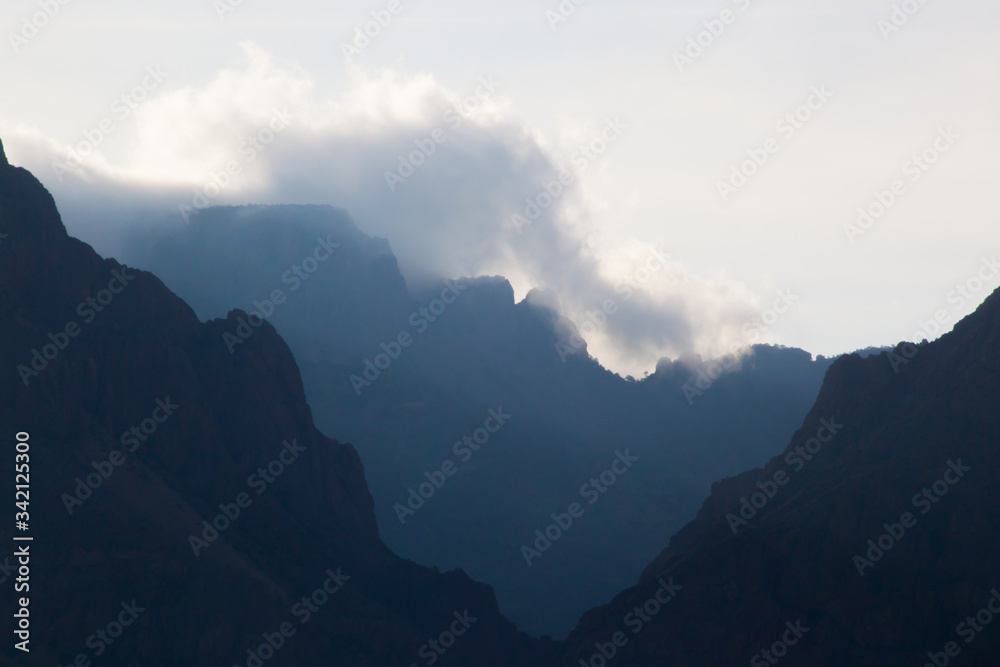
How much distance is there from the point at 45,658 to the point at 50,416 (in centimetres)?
3812

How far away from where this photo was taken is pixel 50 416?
6634 inches

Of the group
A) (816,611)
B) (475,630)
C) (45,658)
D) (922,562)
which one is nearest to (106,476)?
(45,658)
